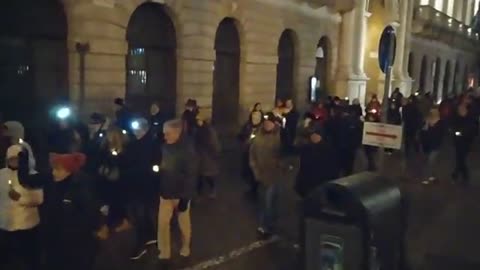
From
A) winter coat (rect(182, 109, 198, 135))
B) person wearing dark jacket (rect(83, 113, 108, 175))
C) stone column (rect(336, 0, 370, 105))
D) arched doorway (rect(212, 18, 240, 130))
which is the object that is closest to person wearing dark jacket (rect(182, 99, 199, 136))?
winter coat (rect(182, 109, 198, 135))

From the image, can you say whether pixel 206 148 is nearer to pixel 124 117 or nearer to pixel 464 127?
pixel 124 117

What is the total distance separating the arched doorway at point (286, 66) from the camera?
20969 mm

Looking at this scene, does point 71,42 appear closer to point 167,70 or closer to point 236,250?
point 167,70

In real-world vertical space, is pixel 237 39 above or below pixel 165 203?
above

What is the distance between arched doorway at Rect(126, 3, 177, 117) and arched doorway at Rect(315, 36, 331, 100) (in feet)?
33.6

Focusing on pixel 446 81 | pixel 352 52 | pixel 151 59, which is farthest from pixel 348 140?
pixel 446 81

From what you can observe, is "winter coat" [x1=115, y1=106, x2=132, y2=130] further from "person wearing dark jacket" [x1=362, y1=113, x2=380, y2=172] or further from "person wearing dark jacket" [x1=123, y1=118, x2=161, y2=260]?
"person wearing dark jacket" [x1=362, y1=113, x2=380, y2=172]

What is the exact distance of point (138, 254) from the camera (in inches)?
283

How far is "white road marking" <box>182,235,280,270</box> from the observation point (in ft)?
23.0

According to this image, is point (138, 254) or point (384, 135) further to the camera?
point (384, 135)

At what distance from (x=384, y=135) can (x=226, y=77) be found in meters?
8.31

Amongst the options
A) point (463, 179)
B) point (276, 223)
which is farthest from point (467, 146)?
point (276, 223)

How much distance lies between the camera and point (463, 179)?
42.9 ft

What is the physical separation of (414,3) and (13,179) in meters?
31.1
